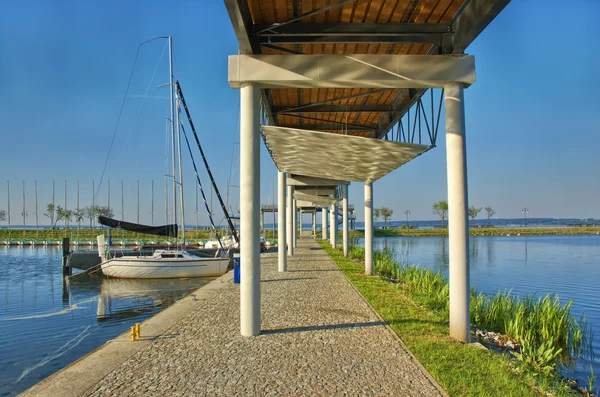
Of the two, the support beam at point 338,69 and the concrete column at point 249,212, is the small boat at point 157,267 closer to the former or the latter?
the concrete column at point 249,212

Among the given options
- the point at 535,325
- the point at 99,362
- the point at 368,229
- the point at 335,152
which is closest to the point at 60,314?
the point at 99,362

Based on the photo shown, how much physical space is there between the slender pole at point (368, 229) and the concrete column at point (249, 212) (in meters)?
8.87

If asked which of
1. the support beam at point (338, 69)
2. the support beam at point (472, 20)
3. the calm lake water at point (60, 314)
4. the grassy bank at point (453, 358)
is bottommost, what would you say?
the calm lake water at point (60, 314)

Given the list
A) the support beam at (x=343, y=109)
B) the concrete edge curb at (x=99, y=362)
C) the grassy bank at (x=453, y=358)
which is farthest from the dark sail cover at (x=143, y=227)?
the grassy bank at (x=453, y=358)

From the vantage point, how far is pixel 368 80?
675 centimetres

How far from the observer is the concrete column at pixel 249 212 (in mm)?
6711

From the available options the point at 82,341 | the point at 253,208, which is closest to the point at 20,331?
the point at 82,341

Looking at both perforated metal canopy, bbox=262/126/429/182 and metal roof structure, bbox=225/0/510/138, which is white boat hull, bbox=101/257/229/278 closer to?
perforated metal canopy, bbox=262/126/429/182

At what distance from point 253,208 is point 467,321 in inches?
137

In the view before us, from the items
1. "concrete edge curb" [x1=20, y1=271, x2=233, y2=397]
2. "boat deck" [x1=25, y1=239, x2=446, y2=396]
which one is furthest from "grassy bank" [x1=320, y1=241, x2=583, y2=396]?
"concrete edge curb" [x1=20, y1=271, x2=233, y2=397]

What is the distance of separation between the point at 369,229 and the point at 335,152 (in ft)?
19.4

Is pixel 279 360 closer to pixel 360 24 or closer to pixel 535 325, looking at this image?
pixel 360 24

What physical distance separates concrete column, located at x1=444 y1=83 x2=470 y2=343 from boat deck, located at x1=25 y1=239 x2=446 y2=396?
994 millimetres

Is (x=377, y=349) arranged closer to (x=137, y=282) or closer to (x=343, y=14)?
(x=343, y=14)
